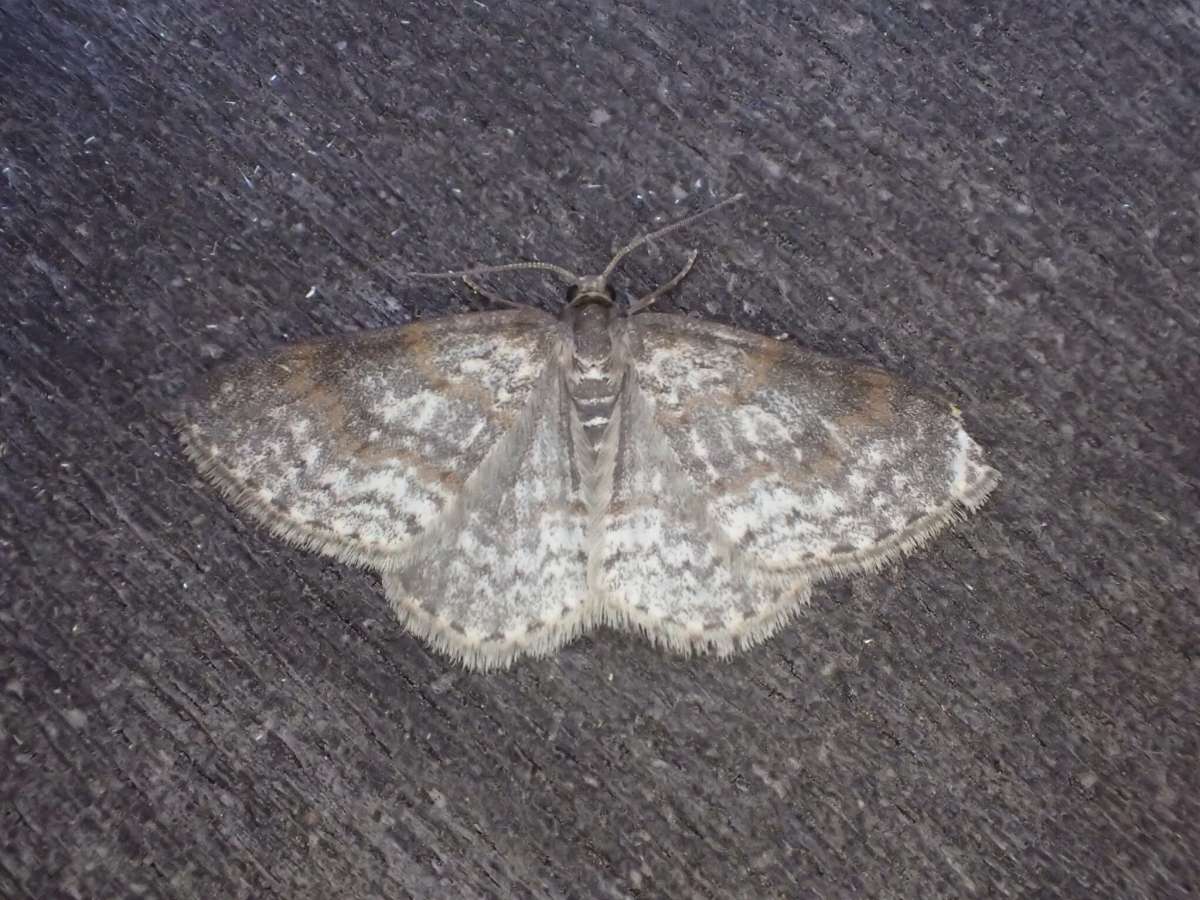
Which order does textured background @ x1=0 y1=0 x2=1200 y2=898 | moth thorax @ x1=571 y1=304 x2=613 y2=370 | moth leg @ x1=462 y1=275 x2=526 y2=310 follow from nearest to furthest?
textured background @ x1=0 y1=0 x2=1200 y2=898 < moth thorax @ x1=571 y1=304 x2=613 y2=370 < moth leg @ x1=462 y1=275 x2=526 y2=310

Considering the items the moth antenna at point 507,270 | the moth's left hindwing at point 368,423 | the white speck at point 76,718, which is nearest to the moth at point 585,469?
the moth's left hindwing at point 368,423

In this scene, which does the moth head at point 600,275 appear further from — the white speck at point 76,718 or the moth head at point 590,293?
the white speck at point 76,718

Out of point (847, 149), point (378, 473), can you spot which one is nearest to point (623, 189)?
point (847, 149)

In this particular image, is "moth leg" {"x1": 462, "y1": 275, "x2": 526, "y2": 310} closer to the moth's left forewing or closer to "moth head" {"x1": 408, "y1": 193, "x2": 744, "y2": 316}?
"moth head" {"x1": 408, "y1": 193, "x2": 744, "y2": 316}

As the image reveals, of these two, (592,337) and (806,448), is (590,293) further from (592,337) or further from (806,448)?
(806,448)

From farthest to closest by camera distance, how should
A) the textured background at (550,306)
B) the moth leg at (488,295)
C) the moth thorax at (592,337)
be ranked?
the moth leg at (488,295) → the moth thorax at (592,337) → the textured background at (550,306)

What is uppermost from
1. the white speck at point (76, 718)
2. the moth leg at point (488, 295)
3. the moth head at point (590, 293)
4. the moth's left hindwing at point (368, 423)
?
the moth head at point (590, 293)

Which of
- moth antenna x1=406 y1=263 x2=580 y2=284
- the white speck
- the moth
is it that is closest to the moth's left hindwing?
the moth

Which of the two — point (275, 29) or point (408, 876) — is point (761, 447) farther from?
point (275, 29)
